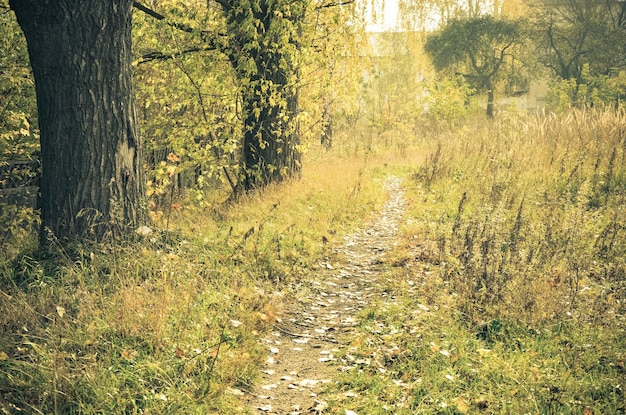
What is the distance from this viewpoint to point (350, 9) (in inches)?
387

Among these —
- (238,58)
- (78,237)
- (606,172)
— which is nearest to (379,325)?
(78,237)

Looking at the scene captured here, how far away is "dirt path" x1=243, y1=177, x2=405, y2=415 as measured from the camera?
4.08m

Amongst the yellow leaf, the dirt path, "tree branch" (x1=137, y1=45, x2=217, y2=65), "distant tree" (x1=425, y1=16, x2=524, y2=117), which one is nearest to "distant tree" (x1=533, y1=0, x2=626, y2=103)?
"distant tree" (x1=425, y1=16, x2=524, y2=117)

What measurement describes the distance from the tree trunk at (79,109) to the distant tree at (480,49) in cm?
2924

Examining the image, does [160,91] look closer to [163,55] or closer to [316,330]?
[163,55]

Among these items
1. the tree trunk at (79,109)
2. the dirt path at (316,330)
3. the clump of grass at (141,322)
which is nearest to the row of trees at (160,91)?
the tree trunk at (79,109)

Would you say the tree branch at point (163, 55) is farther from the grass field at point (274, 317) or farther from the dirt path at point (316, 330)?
the dirt path at point (316, 330)

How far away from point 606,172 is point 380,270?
17.4 feet

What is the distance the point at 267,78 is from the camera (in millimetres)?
10023

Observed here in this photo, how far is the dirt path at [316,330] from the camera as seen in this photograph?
4078 mm

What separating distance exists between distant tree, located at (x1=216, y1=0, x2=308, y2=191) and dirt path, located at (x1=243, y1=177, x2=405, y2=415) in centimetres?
269

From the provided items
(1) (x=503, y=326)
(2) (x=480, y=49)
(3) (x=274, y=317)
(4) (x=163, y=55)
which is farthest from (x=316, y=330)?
(2) (x=480, y=49)

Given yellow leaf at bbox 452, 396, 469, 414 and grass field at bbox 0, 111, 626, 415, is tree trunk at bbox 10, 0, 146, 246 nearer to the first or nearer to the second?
grass field at bbox 0, 111, 626, 415

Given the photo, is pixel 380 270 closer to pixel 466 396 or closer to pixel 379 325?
pixel 379 325
